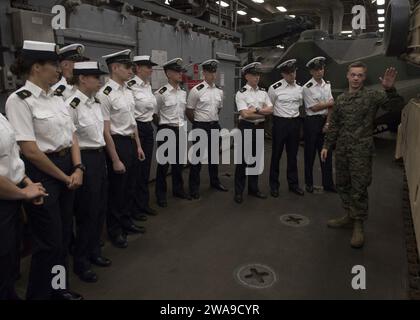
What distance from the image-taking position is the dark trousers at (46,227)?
88.7 inches

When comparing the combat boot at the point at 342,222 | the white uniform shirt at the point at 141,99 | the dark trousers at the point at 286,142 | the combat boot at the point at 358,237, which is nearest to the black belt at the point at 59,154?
the white uniform shirt at the point at 141,99

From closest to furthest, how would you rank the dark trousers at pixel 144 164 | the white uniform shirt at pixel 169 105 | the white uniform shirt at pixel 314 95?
the dark trousers at pixel 144 164
the white uniform shirt at pixel 169 105
the white uniform shirt at pixel 314 95

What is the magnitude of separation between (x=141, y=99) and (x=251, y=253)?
79.2 inches

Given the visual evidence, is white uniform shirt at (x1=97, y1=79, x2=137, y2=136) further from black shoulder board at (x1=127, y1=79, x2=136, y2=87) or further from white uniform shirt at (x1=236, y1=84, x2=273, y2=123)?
white uniform shirt at (x1=236, y1=84, x2=273, y2=123)

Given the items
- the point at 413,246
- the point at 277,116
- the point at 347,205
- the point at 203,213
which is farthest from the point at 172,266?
the point at 277,116

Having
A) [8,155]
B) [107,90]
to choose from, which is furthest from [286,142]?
[8,155]

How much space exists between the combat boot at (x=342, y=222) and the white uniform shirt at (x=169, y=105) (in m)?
2.15

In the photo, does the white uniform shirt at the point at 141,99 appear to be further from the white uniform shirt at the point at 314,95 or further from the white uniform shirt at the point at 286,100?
the white uniform shirt at the point at 314,95

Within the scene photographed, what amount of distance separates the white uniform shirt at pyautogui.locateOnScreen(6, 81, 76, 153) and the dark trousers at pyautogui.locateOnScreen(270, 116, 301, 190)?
3.09 meters

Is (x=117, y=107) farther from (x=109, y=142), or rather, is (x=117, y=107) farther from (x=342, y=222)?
(x=342, y=222)

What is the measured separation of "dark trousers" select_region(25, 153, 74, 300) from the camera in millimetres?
2252

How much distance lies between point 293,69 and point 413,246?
104 inches

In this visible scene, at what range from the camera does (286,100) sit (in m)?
4.85

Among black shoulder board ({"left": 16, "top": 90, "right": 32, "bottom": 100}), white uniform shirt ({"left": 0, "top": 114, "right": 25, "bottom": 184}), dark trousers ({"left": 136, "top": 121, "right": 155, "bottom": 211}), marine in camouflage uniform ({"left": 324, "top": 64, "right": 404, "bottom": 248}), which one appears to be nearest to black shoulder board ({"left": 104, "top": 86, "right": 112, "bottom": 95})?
dark trousers ({"left": 136, "top": 121, "right": 155, "bottom": 211})
